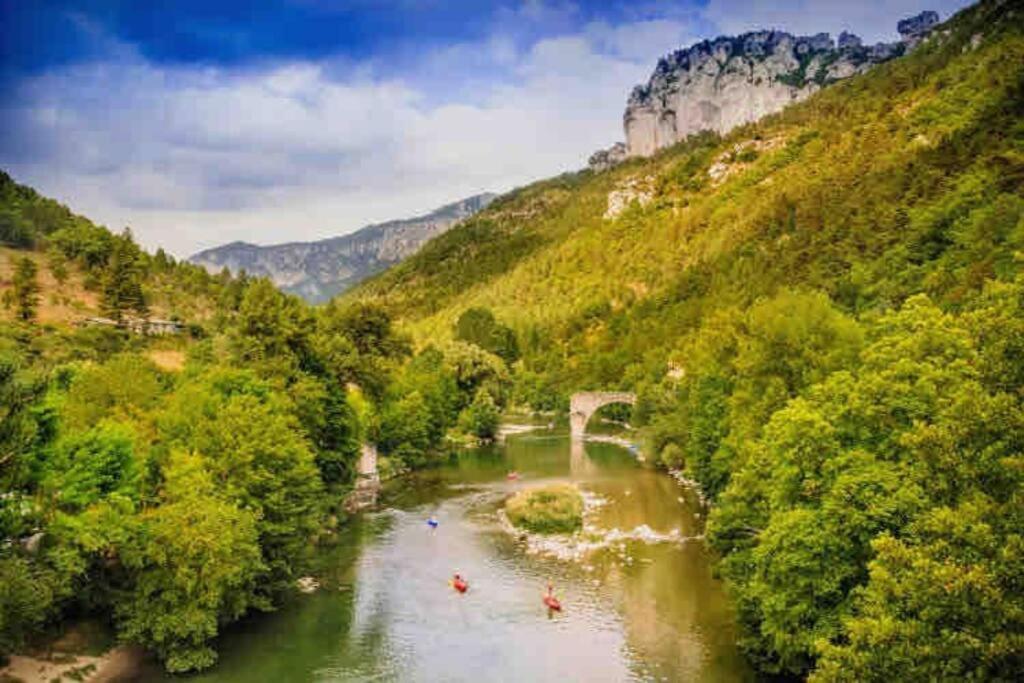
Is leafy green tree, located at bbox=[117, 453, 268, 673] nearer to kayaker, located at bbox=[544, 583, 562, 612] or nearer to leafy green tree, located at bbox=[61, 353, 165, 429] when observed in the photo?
leafy green tree, located at bbox=[61, 353, 165, 429]

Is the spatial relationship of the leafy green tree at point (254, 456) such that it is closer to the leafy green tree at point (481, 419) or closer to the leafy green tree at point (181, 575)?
the leafy green tree at point (181, 575)

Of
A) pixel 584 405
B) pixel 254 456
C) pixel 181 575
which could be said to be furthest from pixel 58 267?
pixel 181 575

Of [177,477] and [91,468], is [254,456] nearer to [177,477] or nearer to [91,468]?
[177,477]

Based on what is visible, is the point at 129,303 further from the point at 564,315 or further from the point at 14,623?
the point at 564,315

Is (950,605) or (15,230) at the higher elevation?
(15,230)

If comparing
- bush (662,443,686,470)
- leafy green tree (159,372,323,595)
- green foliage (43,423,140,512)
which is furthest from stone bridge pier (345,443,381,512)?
green foliage (43,423,140,512)

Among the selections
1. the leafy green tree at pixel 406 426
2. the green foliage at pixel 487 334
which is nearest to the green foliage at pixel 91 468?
the leafy green tree at pixel 406 426

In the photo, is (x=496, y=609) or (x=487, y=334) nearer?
(x=496, y=609)
